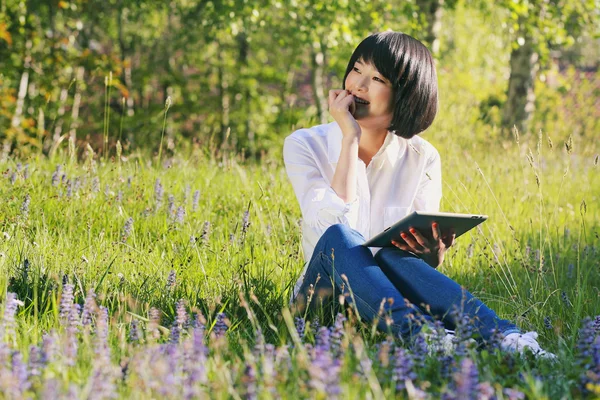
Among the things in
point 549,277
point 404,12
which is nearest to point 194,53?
point 404,12

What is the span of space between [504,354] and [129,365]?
1161mm

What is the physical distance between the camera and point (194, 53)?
1407 centimetres

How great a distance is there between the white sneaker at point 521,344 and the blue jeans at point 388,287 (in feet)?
0.15

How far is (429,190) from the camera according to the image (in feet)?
12.0

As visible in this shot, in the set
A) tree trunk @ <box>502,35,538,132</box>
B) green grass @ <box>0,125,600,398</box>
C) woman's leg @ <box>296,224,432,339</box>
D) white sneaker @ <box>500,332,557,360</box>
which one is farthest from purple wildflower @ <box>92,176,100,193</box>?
tree trunk @ <box>502,35,538,132</box>

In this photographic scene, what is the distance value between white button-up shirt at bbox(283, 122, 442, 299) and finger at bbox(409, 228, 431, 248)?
39cm

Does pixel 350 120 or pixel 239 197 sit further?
pixel 239 197

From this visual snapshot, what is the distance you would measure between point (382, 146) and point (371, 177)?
0.51ft

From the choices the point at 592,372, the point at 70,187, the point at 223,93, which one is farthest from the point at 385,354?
the point at 223,93

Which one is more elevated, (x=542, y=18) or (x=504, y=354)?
(x=542, y=18)

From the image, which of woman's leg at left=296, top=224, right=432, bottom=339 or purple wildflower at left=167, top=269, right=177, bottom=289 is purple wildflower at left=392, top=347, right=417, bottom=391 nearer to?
woman's leg at left=296, top=224, right=432, bottom=339

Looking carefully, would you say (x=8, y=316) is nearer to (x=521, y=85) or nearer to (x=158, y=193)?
(x=158, y=193)

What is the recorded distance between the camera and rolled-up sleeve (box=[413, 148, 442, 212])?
365cm

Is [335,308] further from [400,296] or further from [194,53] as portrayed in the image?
[194,53]
